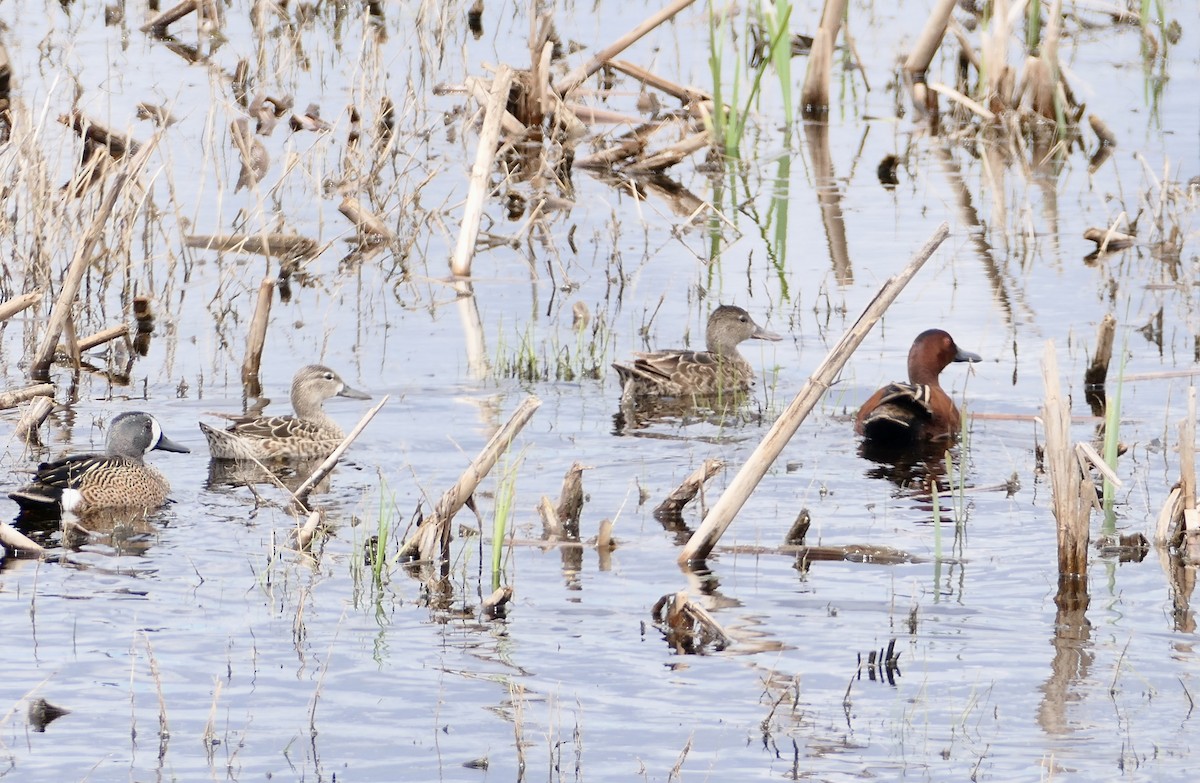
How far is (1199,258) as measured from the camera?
46.7ft

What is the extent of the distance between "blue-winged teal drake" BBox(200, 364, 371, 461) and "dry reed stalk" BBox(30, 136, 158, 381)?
3.87ft

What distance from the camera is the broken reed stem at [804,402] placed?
6945 millimetres

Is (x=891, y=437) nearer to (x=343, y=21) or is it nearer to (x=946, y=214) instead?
(x=946, y=214)

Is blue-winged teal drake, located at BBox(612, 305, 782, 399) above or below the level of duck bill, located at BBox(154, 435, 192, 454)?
above

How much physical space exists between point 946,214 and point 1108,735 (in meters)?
10.1

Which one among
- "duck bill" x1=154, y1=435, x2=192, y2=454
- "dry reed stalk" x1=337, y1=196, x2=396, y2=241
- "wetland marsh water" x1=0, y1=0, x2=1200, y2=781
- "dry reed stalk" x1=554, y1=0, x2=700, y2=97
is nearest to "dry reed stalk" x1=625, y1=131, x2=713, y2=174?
"wetland marsh water" x1=0, y1=0, x2=1200, y2=781

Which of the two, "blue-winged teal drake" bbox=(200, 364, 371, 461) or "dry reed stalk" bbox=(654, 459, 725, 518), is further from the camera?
"blue-winged teal drake" bbox=(200, 364, 371, 461)

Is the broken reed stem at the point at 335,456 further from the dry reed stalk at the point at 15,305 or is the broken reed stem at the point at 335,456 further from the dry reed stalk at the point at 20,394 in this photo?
the dry reed stalk at the point at 15,305

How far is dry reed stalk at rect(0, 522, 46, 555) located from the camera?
7531 millimetres

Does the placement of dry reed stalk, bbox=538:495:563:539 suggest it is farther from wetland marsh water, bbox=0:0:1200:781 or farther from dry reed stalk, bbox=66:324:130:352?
dry reed stalk, bbox=66:324:130:352

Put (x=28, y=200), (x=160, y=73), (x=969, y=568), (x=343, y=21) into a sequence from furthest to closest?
(x=343, y=21) < (x=160, y=73) < (x=28, y=200) < (x=969, y=568)

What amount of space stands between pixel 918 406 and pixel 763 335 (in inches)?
74.9

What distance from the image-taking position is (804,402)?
7188mm

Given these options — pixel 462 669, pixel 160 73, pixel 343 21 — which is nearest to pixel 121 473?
pixel 462 669
